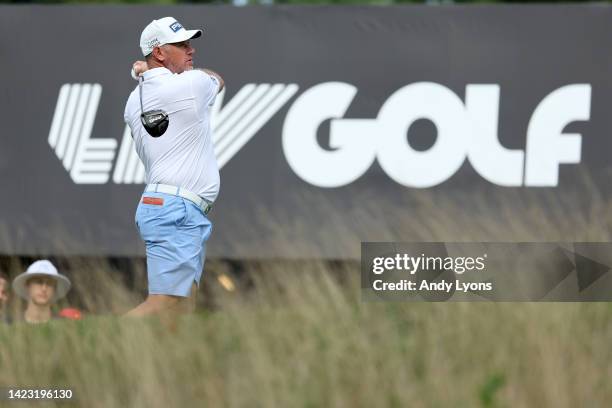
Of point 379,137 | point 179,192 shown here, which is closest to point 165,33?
point 179,192

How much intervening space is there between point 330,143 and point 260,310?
5040mm

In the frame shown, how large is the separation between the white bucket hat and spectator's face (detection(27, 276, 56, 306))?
0.04m

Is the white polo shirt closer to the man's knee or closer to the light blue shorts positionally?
the light blue shorts

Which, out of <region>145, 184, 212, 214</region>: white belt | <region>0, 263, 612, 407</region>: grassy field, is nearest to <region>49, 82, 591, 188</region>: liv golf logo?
<region>145, 184, 212, 214</region>: white belt

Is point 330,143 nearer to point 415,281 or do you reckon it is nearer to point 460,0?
point 415,281

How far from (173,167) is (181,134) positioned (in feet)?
0.68

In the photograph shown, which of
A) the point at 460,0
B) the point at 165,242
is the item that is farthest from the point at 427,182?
the point at 460,0

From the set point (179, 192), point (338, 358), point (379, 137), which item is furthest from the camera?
point (379, 137)

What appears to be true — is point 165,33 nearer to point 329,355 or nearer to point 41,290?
point 329,355

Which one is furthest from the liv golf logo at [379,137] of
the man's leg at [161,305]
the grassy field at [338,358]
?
the grassy field at [338,358]

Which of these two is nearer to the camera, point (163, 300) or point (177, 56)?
point (163, 300)

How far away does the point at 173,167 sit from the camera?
7.75m

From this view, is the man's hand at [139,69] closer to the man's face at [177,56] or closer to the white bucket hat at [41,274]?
the man's face at [177,56]

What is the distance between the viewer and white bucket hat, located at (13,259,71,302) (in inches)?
406
